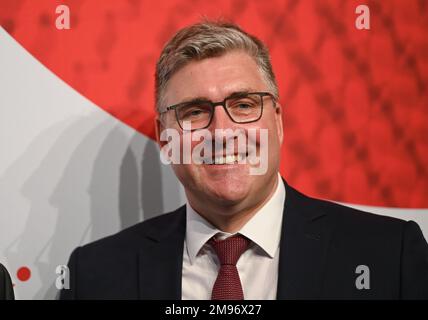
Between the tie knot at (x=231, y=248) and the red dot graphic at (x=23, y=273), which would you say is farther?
the red dot graphic at (x=23, y=273)

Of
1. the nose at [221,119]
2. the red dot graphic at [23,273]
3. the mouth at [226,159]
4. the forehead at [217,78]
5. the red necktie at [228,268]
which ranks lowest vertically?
the red dot graphic at [23,273]

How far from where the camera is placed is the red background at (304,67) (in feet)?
5.60

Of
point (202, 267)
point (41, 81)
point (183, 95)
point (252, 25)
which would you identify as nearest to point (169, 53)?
point (183, 95)

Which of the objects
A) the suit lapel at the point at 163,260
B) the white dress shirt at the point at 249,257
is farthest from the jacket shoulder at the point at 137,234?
the white dress shirt at the point at 249,257

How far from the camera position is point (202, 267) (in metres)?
1.49

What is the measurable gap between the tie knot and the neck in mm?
41

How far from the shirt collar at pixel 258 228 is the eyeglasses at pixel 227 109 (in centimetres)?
23

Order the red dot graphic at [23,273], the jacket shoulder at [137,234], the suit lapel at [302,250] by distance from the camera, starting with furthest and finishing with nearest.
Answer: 1. the red dot graphic at [23,273]
2. the jacket shoulder at [137,234]
3. the suit lapel at [302,250]

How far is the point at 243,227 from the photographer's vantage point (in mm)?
1474

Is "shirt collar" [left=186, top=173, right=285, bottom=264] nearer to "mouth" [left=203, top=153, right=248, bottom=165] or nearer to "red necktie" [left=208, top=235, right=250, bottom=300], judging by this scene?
"red necktie" [left=208, top=235, right=250, bottom=300]

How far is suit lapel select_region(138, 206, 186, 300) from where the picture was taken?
1.47 metres

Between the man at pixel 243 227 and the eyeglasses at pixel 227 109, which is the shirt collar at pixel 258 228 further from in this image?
the eyeglasses at pixel 227 109

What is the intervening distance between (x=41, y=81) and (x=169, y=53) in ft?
1.51

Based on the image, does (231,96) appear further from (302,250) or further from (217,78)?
(302,250)
